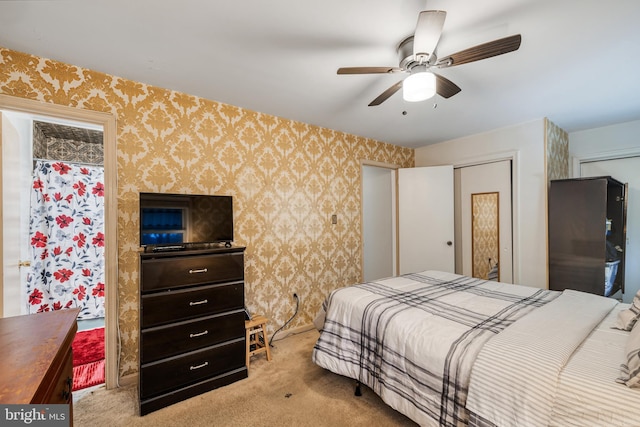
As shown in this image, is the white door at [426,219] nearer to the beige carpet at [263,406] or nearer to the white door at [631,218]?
the white door at [631,218]

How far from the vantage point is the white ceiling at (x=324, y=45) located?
4.77 feet

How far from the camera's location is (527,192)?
3221mm

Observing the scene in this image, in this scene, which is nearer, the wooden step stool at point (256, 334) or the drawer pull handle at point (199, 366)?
the drawer pull handle at point (199, 366)

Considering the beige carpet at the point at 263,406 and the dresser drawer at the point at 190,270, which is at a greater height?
the dresser drawer at the point at 190,270

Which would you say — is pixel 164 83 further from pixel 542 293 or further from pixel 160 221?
pixel 542 293

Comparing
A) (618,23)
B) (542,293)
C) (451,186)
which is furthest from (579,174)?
(618,23)

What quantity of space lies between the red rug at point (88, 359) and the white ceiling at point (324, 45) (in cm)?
206

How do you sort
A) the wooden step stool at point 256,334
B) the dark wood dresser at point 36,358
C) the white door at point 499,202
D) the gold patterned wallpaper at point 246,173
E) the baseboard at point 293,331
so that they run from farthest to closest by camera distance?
the white door at point 499,202, the baseboard at point 293,331, the wooden step stool at point 256,334, the gold patterned wallpaper at point 246,173, the dark wood dresser at point 36,358

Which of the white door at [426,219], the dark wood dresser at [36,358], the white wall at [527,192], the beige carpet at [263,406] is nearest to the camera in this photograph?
the dark wood dresser at [36,358]

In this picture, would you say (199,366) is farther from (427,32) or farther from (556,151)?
(556,151)

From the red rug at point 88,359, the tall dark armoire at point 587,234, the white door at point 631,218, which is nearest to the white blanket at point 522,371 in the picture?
the tall dark armoire at point 587,234

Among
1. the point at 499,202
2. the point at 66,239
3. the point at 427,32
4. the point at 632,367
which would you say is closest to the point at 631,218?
the point at 499,202

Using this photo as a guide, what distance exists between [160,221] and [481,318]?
2.31 metres

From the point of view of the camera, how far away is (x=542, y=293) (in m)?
2.16
